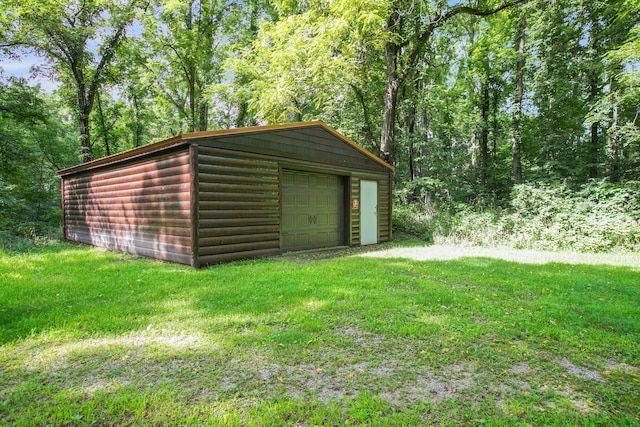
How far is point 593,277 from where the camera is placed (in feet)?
17.7

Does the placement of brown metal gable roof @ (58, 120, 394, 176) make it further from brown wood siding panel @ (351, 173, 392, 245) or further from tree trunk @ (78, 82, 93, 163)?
tree trunk @ (78, 82, 93, 163)

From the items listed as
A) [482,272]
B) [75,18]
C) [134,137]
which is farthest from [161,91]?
[482,272]

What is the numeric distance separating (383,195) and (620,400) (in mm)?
8719

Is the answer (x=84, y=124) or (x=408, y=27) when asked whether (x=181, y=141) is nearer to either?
(x=408, y=27)

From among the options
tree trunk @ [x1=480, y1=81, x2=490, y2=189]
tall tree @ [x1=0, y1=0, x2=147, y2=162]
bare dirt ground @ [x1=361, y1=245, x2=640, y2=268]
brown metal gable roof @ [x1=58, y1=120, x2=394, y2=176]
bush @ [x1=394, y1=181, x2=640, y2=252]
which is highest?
tall tree @ [x1=0, y1=0, x2=147, y2=162]

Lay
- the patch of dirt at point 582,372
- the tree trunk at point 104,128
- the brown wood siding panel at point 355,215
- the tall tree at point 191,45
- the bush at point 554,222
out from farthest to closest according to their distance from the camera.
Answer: the tree trunk at point 104,128
the tall tree at point 191,45
the brown wood siding panel at point 355,215
the bush at point 554,222
the patch of dirt at point 582,372

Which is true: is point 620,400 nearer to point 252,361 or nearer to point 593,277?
point 252,361

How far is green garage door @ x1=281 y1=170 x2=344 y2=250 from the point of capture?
8.01m

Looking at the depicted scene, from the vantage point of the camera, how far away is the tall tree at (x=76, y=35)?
1273 centimetres

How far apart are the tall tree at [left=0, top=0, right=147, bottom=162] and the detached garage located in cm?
690

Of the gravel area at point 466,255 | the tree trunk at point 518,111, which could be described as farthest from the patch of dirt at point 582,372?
the tree trunk at point 518,111

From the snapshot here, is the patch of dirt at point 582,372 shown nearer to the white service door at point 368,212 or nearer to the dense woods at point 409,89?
the white service door at point 368,212

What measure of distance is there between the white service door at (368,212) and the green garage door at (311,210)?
2.26ft

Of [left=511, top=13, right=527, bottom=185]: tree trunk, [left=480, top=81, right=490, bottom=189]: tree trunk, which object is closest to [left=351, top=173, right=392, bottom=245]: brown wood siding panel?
[left=511, top=13, right=527, bottom=185]: tree trunk
